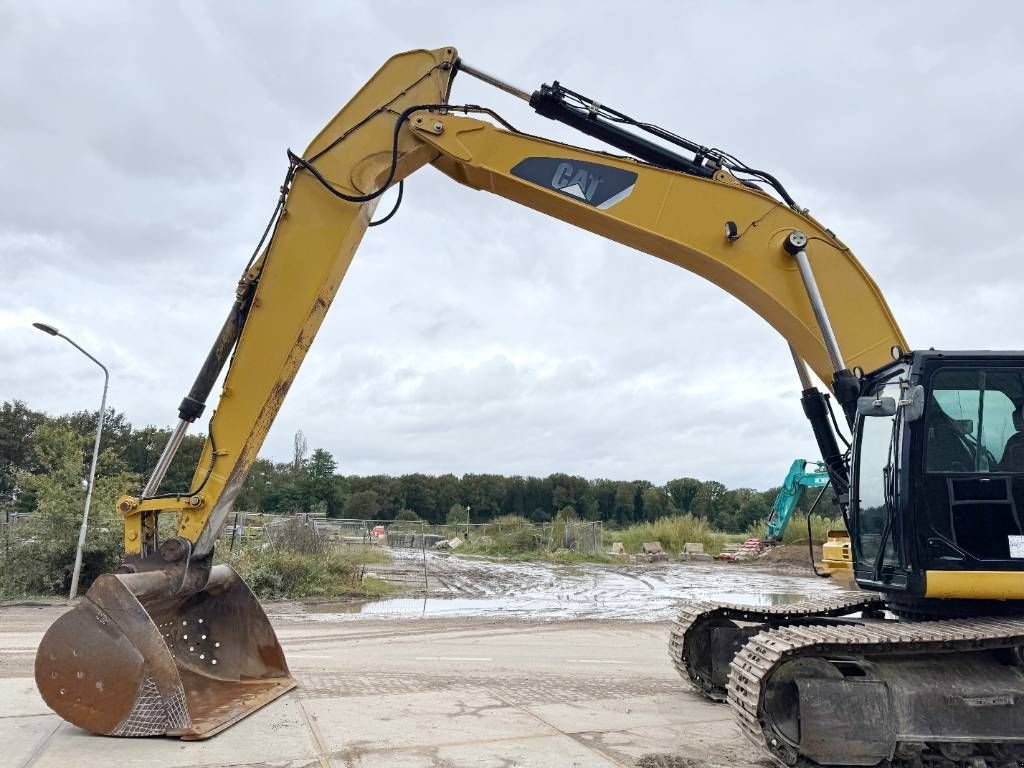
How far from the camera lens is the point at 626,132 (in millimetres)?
6898

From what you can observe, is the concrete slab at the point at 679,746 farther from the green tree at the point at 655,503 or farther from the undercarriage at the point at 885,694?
the green tree at the point at 655,503

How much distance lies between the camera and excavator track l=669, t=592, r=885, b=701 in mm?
7047

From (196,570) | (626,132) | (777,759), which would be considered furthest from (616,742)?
(626,132)

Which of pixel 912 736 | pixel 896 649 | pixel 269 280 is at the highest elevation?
pixel 269 280

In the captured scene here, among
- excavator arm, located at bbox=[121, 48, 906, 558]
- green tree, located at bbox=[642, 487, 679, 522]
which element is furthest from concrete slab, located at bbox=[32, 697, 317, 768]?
green tree, located at bbox=[642, 487, 679, 522]

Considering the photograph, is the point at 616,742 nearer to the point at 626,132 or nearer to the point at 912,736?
the point at 912,736

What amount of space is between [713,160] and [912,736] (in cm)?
435

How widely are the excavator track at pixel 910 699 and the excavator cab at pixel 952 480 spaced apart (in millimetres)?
335

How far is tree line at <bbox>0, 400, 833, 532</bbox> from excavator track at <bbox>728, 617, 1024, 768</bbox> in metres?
44.2

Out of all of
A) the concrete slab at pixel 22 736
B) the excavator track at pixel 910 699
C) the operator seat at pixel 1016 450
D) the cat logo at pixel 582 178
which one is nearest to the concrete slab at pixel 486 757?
the excavator track at pixel 910 699

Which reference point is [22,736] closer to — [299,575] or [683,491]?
[299,575]

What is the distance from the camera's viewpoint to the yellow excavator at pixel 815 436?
5035 millimetres

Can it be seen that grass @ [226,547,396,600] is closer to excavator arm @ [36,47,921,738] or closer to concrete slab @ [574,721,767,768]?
excavator arm @ [36,47,921,738]

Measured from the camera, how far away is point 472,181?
689 centimetres
